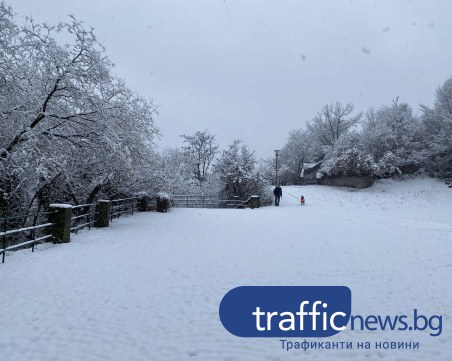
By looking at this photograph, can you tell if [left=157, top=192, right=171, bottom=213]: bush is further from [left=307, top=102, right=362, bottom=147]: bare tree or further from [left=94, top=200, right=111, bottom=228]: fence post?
[left=307, top=102, right=362, bottom=147]: bare tree

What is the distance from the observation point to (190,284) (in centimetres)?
655

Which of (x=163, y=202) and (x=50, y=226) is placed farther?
(x=163, y=202)

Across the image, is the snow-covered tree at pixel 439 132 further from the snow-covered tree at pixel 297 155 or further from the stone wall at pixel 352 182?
the snow-covered tree at pixel 297 155

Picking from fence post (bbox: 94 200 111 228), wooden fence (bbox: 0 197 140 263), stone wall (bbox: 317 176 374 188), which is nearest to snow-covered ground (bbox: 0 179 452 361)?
wooden fence (bbox: 0 197 140 263)

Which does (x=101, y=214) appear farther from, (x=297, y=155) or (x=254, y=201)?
(x=297, y=155)

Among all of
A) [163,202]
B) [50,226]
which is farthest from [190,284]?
[163,202]

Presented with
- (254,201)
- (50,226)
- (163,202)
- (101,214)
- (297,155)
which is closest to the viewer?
(50,226)

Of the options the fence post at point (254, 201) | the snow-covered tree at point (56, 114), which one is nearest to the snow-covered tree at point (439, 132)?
A: the fence post at point (254, 201)

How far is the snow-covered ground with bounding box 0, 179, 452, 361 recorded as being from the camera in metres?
4.09

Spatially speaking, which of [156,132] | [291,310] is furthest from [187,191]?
[291,310]

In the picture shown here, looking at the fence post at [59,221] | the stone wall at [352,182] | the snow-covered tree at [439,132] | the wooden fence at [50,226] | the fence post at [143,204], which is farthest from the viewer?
the stone wall at [352,182]

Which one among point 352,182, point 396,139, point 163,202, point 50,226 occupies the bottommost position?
point 50,226

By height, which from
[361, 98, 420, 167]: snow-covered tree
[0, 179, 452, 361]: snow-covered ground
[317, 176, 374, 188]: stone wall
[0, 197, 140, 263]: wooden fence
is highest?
[361, 98, 420, 167]: snow-covered tree

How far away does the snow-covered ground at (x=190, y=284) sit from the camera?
409 centimetres
